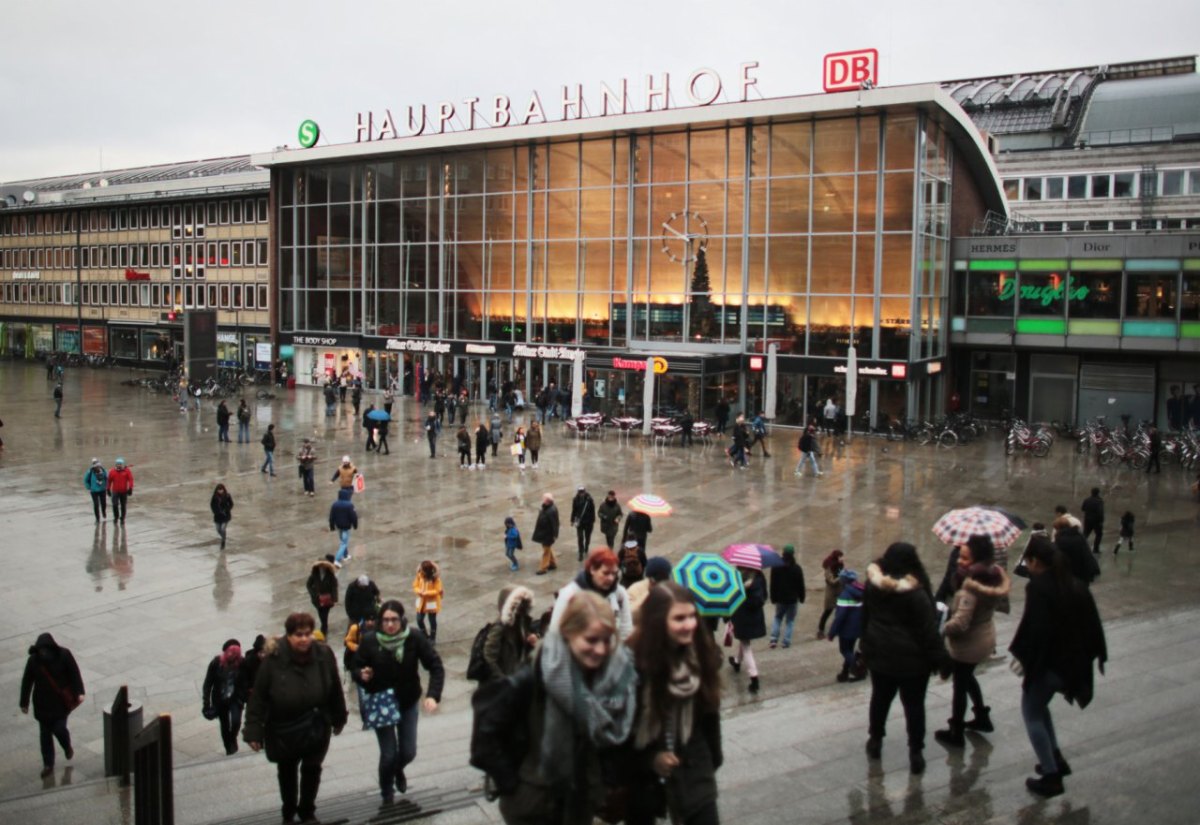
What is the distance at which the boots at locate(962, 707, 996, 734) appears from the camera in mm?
7773

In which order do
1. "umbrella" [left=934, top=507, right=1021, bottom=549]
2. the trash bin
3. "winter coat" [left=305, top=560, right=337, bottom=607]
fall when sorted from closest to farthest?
the trash bin, "umbrella" [left=934, top=507, right=1021, bottom=549], "winter coat" [left=305, top=560, right=337, bottom=607]

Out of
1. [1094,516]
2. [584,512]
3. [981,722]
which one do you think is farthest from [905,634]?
[1094,516]

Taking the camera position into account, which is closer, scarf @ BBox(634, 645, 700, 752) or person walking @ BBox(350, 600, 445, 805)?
scarf @ BBox(634, 645, 700, 752)

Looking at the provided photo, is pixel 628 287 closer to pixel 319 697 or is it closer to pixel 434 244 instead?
pixel 434 244

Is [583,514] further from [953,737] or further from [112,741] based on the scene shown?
[953,737]

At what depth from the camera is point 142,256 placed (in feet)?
233

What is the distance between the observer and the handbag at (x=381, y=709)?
725cm

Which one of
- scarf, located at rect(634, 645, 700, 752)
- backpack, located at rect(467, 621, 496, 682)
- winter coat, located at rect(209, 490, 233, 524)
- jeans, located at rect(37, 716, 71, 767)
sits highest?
scarf, located at rect(634, 645, 700, 752)

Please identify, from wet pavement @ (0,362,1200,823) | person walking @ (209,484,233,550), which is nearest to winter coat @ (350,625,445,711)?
wet pavement @ (0,362,1200,823)

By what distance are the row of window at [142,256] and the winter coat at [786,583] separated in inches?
2206

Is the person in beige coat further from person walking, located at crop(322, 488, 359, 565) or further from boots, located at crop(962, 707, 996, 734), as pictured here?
person walking, located at crop(322, 488, 359, 565)

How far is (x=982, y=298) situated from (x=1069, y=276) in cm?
355

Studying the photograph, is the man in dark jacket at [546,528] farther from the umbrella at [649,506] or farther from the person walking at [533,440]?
the person walking at [533,440]

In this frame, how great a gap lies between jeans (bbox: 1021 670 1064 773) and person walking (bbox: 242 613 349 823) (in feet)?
15.1
